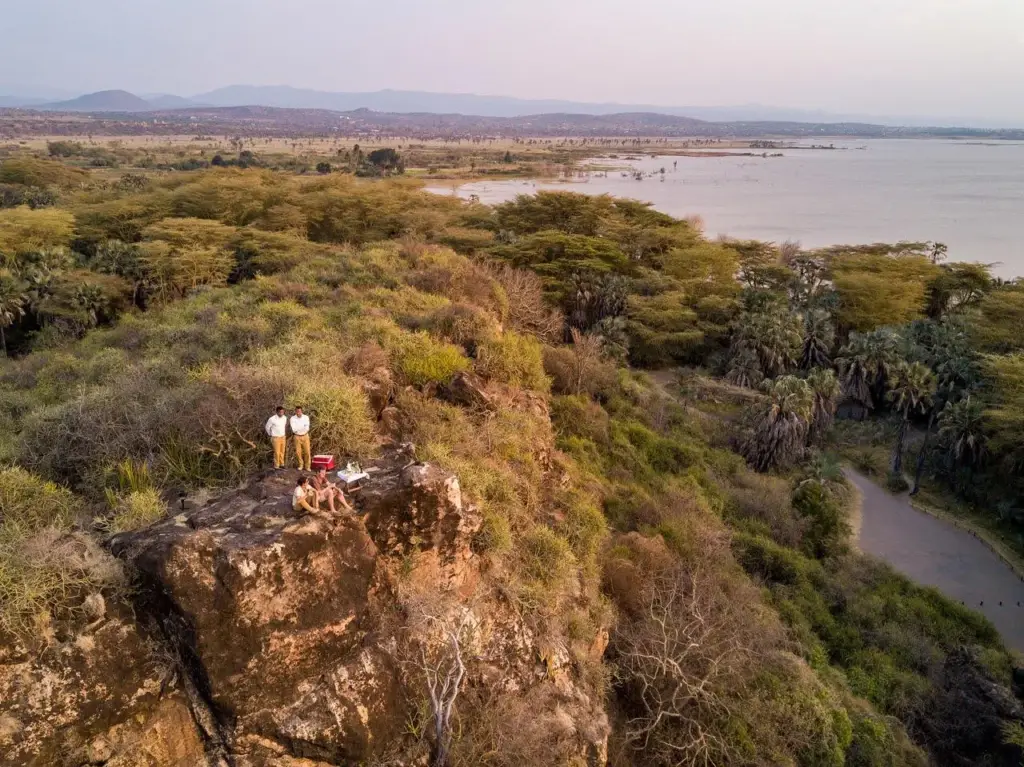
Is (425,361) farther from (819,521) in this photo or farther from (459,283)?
(819,521)

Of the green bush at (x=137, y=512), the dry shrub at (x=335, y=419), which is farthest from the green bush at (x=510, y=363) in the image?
the green bush at (x=137, y=512)

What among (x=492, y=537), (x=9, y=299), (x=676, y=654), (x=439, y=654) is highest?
(x=492, y=537)

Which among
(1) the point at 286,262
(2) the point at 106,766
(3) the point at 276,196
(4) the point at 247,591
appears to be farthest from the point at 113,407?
(3) the point at 276,196

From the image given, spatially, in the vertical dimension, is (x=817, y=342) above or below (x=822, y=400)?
above

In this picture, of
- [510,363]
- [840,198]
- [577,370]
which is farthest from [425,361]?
[840,198]

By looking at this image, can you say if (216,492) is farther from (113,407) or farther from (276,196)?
(276,196)
